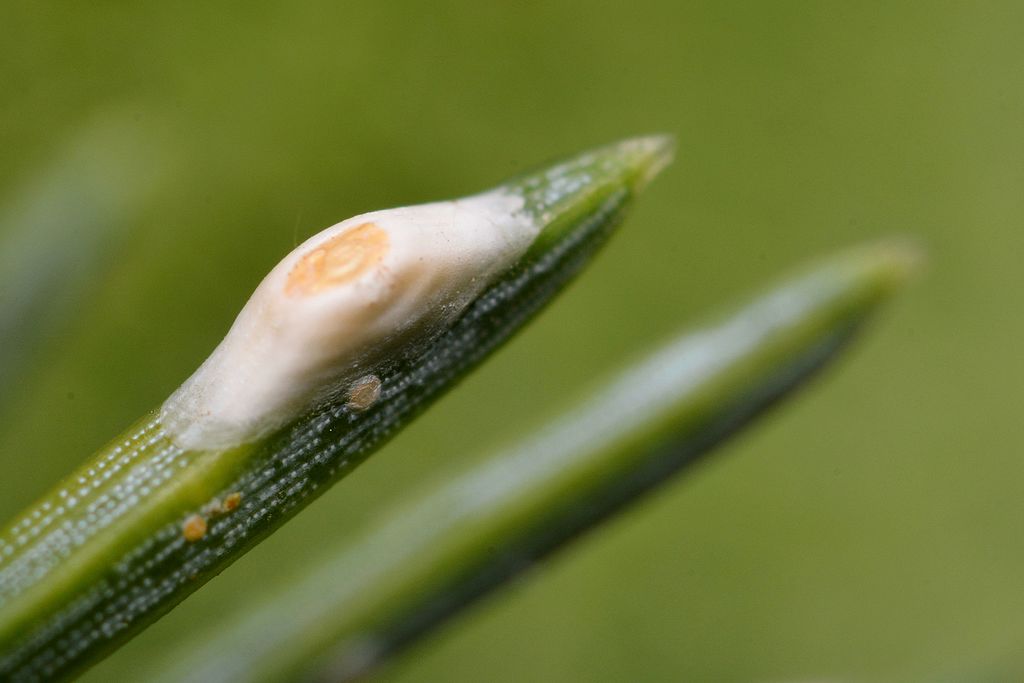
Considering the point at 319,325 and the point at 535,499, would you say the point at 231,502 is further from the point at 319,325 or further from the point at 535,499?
the point at 535,499

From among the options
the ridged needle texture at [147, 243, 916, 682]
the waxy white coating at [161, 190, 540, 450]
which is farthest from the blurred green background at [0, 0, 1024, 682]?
the waxy white coating at [161, 190, 540, 450]

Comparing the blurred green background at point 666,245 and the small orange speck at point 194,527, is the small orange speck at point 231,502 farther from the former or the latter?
the blurred green background at point 666,245

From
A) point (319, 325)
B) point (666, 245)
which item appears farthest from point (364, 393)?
point (666, 245)

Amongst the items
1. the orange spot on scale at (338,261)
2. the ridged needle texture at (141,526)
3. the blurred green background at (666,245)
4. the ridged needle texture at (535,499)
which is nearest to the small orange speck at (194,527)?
the ridged needle texture at (141,526)

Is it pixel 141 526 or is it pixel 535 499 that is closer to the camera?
pixel 141 526

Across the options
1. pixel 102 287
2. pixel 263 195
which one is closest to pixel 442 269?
pixel 102 287

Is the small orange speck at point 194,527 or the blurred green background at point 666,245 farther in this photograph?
Answer: the blurred green background at point 666,245

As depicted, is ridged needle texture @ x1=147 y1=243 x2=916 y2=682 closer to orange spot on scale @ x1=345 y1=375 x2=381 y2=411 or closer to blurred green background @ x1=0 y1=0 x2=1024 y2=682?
orange spot on scale @ x1=345 y1=375 x2=381 y2=411
